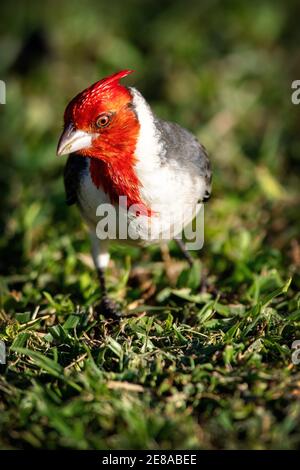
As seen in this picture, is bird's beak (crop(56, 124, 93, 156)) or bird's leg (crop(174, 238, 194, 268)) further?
bird's leg (crop(174, 238, 194, 268))

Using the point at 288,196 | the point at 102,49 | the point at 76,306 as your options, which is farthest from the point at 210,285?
the point at 102,49

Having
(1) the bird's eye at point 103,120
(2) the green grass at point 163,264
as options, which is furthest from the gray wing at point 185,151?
(2) the green grass at point 163,264

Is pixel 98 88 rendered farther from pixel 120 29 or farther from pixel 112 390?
pixel 120 29

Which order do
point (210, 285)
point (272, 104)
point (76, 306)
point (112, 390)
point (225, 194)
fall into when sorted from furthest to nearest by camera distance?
1. point (272, 104)
2. point (225, 194)
3. point (210, 285)
4. point (76, 306)
5. point (112, 390)

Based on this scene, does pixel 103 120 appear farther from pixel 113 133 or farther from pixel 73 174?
pixel 73 174

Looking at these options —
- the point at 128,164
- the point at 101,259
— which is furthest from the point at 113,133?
the point at 101,259

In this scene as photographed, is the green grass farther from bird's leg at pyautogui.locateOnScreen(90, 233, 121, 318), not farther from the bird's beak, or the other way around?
the bird's beak
